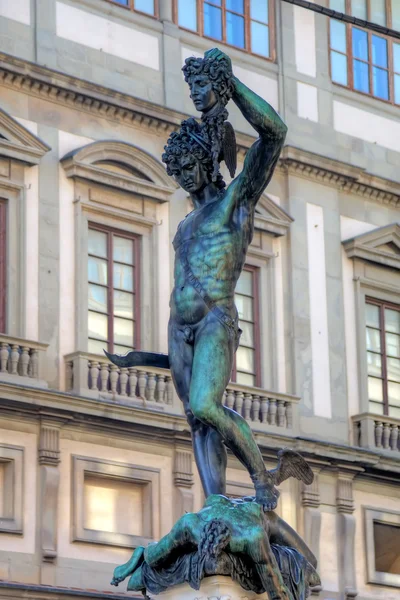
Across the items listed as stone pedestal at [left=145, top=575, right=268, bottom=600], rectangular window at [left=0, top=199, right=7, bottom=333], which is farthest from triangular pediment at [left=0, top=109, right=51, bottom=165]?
stone pedestal at [left=145, top=575, right=268, bottom=600]

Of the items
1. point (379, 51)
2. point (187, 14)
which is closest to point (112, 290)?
point (187, 14)

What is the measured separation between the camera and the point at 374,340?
28.4 meters

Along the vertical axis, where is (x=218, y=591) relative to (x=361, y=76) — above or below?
below

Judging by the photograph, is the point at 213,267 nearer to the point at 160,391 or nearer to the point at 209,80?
the point at 209,80

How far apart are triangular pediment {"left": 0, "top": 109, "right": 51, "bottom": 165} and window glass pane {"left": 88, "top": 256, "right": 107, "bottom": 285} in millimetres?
1607

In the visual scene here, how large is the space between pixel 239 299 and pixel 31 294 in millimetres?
3807

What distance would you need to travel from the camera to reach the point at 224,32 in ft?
90.5

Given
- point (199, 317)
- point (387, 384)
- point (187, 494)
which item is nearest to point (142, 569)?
point (199, 317)

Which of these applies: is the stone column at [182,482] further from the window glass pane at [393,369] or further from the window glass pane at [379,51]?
the window glass pane at [379,51]

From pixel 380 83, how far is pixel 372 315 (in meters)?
3.90

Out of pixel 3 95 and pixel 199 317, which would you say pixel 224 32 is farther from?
pixel 199 317

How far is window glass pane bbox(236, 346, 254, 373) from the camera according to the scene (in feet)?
86.7

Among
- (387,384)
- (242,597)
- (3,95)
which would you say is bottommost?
(242,597)

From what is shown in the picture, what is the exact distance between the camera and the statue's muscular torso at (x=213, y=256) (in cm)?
846
